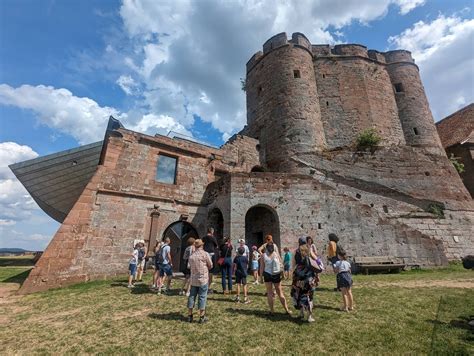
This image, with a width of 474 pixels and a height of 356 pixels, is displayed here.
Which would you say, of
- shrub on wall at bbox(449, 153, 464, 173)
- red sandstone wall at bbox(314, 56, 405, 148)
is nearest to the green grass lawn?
red sandstone wall at bbox(314, 56, 405, 148)

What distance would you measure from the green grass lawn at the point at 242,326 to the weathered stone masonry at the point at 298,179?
446cm

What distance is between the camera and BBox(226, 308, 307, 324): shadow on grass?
15.7 ft

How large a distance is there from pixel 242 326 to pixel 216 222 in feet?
30.7

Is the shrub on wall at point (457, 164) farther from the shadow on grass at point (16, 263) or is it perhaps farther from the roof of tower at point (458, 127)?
the shadow on grass at point (16, 263)

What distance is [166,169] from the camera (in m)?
13.6

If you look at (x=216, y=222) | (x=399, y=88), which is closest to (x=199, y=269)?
(x=216, y=222)

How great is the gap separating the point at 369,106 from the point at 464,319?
17.6 meters

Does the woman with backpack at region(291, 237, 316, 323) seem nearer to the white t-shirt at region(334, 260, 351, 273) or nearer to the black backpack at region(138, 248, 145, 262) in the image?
the white t-shirt at region(334, 260, 351, 273)

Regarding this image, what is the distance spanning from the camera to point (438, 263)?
11.8 meters

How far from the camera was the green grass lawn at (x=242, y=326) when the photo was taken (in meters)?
3.74

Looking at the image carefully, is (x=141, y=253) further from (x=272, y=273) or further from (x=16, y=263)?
(x=16, y=263)

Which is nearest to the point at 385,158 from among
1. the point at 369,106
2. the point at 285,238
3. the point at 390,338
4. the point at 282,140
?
the point at 369,106

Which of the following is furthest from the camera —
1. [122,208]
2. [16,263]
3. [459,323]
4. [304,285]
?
[16,263]

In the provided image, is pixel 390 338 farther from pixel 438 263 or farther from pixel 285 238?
pixel 438 263
